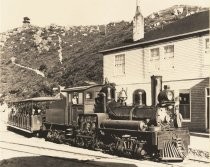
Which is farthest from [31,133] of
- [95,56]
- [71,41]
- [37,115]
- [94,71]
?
[71,41]

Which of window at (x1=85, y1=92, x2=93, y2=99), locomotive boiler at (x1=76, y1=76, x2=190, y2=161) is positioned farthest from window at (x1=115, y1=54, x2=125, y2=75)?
locomotive boiler at (x1=76, y1=76, x2=190, y2=161)

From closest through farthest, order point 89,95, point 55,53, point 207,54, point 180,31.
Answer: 1. point 89,95
2. point 207,54
3. point 180,31
4. point 55,53

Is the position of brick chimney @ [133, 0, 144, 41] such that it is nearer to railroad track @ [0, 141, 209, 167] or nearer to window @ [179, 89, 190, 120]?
window @ [179, 89, 190, 120]

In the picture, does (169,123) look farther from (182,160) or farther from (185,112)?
(185,112)

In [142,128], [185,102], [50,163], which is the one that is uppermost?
[185,102]

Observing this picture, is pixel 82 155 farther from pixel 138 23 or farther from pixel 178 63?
pixel 138 23

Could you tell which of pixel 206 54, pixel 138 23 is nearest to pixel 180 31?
pixel 206 54
